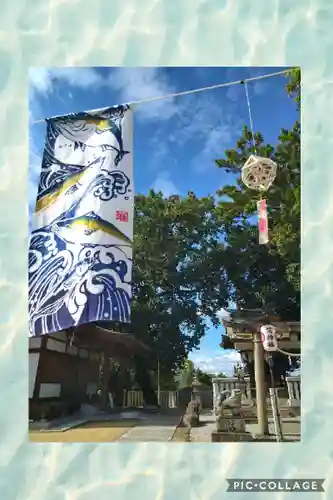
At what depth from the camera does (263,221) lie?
3.56 m

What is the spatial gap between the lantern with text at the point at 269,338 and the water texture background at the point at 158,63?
0.67ft

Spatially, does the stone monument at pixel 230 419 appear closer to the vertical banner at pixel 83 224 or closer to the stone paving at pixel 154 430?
the stone paving at pixel 154 430

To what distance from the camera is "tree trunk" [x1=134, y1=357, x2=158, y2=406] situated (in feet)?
11.8

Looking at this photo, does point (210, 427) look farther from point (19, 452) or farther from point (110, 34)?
point (110, 34)

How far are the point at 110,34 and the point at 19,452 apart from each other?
239cm

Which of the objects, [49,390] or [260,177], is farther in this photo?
[260,177]

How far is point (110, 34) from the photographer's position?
11.5 feet

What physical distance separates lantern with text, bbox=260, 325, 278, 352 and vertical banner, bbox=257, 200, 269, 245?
1.67ft

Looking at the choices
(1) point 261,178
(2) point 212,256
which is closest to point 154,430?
(2) point 212,256

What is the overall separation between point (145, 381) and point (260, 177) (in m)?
1.37

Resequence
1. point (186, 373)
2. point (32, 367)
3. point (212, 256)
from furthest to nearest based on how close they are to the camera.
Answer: point (212, 256)
point (186, 373)
point (32, 367)

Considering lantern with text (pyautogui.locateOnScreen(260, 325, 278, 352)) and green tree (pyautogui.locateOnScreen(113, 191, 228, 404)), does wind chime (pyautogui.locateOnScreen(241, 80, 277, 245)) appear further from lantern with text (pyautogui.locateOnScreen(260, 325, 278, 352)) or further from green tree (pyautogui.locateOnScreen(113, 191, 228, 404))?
lantern with text (pyautogui.locateOnScreen(260, 325, 278, 352))

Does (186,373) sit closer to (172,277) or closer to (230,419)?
(230,419)

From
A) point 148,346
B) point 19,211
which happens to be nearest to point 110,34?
point 19,211
